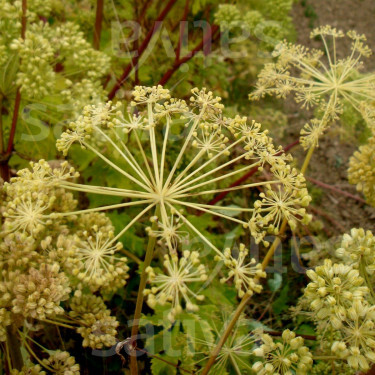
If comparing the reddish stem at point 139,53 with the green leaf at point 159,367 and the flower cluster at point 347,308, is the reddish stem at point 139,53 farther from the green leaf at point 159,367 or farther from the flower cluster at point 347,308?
the flower cluster at point 347,308

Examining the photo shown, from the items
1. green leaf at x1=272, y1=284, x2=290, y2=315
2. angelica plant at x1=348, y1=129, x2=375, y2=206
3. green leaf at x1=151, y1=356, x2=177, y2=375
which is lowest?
green leaf at x1=151, y1=356, x2=177, y2=375

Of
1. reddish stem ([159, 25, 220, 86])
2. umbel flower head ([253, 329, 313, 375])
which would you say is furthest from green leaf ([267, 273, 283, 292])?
reddish stem ([159, 25, 220, 86])

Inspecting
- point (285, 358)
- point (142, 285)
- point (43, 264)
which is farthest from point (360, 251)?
point (43, 264)

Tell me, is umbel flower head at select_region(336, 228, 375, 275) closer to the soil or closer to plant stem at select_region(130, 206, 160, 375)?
plant stem at select_region(130, 206, 160, 375)

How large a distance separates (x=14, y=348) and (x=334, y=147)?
3372 millimetres

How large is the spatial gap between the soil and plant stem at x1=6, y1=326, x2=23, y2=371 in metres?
2.33

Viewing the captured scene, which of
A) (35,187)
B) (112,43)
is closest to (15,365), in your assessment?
(35,187)

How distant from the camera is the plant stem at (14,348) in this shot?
5.47 feet

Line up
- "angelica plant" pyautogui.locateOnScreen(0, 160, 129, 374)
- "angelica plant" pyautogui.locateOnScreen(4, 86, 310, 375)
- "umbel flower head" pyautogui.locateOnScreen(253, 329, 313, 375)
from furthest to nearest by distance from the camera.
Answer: "umbel flower head" pyautogui.locateOnScreen(253, 329, 313, 375) < "angelica plant" pyautogui.locateOnScreen(0, 160, 129, 374) < "angelica plant" pyautogui.locateOnScreen(4, 86, 310, 375)

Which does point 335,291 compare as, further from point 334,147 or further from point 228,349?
point 334,147

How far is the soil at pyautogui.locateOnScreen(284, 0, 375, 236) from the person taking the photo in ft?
11.9

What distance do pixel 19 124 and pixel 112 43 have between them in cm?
85

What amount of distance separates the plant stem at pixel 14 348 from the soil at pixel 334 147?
2.33 metres

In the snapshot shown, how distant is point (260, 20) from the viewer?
2799mm
